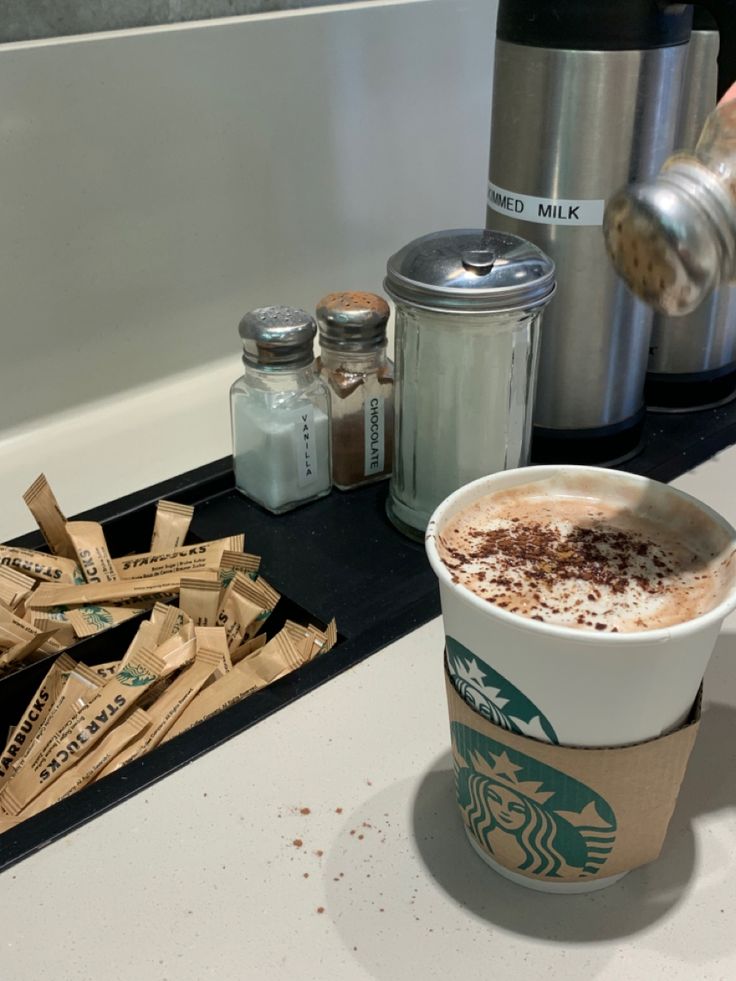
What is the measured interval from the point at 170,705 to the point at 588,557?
0.27m

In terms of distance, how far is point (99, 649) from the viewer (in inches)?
25.7

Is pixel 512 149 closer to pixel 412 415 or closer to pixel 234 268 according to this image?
pixel 412 415

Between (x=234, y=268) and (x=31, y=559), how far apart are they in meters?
0.38

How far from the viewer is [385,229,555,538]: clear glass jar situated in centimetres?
65

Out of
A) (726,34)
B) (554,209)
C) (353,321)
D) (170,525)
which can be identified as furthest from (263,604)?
(726,34)

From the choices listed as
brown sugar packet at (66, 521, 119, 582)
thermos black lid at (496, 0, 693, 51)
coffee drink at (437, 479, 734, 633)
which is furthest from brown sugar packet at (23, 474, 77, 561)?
thermos black lid at (496, 0, 693, 51)

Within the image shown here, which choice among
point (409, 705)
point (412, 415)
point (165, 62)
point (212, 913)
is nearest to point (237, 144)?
point (165, 62)

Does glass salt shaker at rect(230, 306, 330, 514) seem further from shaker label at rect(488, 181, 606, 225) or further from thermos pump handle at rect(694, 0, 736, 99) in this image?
thermos pump handle at rect(694, 0, 736, 99)

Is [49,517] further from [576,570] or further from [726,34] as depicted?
[726,34]

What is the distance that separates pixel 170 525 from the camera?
2.46 feet

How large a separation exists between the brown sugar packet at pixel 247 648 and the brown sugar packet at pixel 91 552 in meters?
0.10

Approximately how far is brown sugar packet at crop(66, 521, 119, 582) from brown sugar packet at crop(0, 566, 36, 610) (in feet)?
0.12

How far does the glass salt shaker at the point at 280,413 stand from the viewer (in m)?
0.74

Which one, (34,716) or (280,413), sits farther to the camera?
(280,413)
